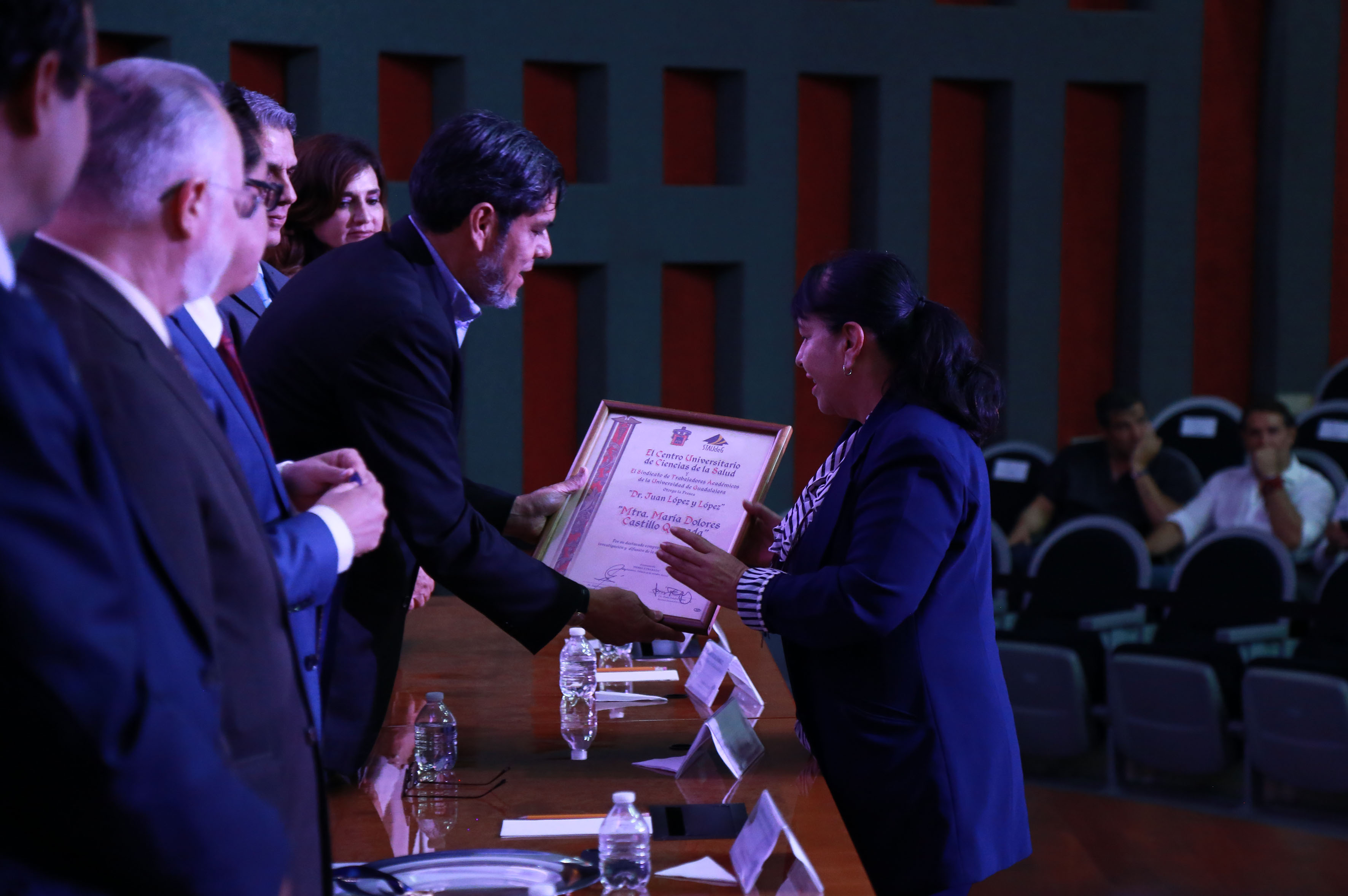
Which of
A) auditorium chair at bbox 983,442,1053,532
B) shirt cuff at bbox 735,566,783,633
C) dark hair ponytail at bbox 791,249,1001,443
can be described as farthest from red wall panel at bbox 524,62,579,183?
shirt cuff at bbox 735,566,783,633

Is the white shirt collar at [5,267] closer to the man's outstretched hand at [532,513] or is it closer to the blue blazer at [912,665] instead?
the blue blazer at [912,665]

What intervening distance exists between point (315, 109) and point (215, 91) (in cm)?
438

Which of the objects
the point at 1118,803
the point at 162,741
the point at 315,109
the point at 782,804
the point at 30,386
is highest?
the point at 315,109

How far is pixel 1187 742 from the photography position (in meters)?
4.42

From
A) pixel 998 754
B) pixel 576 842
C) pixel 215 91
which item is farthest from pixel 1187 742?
pixel 215 91

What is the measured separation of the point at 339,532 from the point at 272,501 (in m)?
0.09

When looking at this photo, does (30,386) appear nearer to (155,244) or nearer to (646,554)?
(155,244)

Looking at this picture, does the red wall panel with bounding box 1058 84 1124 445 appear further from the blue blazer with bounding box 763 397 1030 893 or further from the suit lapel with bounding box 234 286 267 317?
the blue blazer with bounding box 763 397 1030 893

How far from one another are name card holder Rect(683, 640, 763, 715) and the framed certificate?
0.06 m

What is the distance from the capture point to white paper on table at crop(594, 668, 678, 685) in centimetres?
267

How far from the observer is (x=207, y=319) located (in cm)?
148

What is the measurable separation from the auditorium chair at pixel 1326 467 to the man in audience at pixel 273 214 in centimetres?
437

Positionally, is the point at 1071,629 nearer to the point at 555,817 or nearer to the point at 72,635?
the point at 555,817

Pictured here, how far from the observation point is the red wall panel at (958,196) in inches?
268
